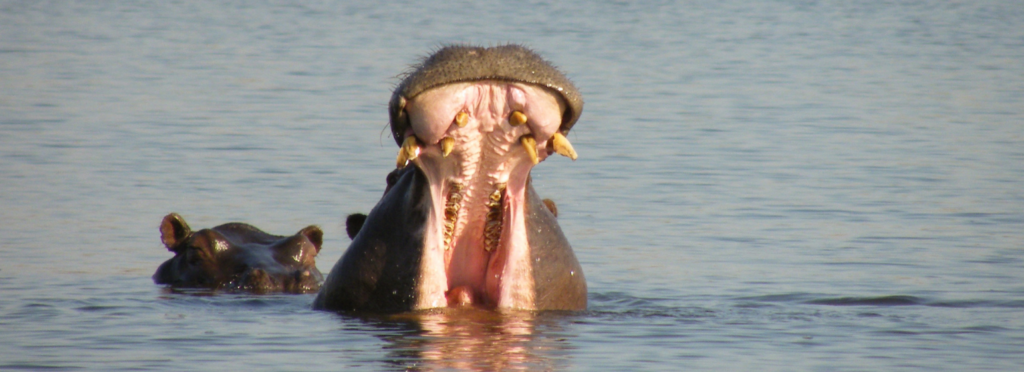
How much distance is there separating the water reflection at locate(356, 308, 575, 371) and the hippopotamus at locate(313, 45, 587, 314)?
71 millimetres

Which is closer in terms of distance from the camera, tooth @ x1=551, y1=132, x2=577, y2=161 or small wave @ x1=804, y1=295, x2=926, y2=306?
tooth @ x1=551, y1=132, x2=577, y2=161

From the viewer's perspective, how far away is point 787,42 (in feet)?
94.5

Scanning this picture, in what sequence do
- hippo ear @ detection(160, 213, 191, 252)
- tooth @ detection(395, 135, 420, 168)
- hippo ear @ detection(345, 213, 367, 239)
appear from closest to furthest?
1. tooth @ detection(395, 135, 420, 168)
2. hippo ear @ detection(345, 213, 367, 239)
3. hippo ear @ detection(160, 213, 191, 252)

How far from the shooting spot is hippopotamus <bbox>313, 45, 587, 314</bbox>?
576 cm

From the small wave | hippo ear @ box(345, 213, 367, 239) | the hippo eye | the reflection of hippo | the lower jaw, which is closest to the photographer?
the lower jaw

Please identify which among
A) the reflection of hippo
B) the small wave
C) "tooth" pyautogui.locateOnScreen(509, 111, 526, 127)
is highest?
"tooth" pyautogui.locateOnScreen(509, 111, 526, 127)

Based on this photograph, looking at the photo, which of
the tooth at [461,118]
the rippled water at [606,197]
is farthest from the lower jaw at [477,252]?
the tooth at [461,118]

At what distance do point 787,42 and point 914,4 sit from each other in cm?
1057

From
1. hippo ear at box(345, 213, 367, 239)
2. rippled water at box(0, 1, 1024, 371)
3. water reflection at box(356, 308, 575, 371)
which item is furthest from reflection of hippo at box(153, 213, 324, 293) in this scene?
water reflection at box(356, 308, 575, 371)

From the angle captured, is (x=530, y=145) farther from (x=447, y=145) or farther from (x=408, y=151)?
(x=408, y=151)

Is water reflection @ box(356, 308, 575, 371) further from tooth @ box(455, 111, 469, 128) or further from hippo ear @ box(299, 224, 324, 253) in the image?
hippo ear @ box(299, 224, 324, 253)

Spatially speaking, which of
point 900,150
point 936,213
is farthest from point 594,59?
point 936,213

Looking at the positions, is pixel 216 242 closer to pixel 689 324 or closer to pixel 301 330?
pixel 301 330

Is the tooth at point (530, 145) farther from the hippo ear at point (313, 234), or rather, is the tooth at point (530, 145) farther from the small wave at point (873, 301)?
the hippo ear at point (313, 234)
